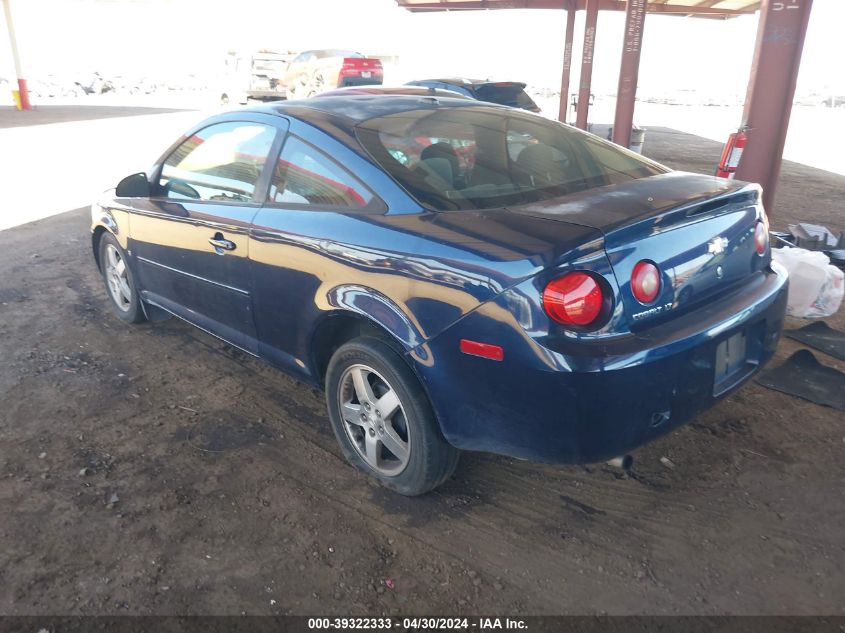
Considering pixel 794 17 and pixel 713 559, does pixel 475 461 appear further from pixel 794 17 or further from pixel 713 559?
pixel 794 17

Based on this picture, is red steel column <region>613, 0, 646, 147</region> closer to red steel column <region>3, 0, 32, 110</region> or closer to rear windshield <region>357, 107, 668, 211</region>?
rear windshield <region>357, 107, 668, 211</region>

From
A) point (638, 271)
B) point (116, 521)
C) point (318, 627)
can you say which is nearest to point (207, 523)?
point (116, 521)

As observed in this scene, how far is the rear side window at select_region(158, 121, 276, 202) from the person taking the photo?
329cm

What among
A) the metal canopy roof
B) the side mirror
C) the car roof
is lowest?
the side mirror

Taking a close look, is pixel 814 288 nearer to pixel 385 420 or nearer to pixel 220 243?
pixel 385 420

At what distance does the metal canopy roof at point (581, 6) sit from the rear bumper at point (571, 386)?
62.7 ft

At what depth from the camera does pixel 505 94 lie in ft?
31.1

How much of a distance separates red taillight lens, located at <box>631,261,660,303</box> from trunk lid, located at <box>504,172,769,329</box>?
2 centimetres

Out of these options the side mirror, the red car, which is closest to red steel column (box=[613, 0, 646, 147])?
the side mirror

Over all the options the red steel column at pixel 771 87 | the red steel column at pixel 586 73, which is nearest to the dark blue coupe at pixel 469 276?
the red steel column at pixel 771 87

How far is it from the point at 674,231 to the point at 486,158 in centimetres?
95

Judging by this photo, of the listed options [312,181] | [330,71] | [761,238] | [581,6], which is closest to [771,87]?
[761,238]

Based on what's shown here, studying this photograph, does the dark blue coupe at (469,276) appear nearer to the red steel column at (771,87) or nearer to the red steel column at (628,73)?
the red steel column at (771,87)

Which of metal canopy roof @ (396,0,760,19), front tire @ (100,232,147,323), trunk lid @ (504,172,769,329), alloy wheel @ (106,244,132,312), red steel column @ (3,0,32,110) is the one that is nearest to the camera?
trunk lid @ (504,172,769,329)
